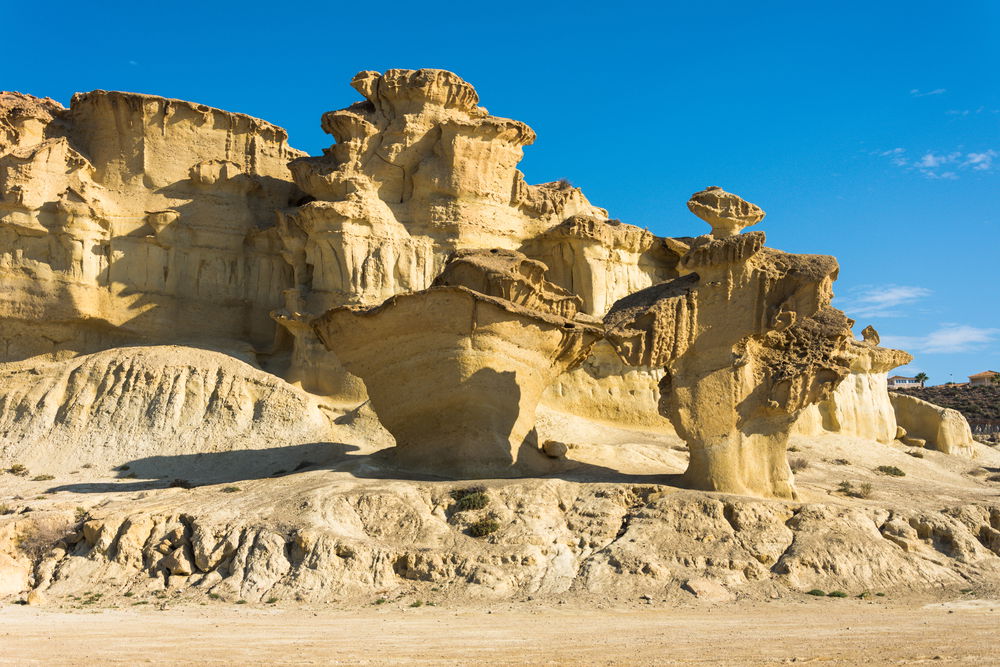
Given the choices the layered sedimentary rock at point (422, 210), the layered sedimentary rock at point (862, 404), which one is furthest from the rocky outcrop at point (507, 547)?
the layered sedimentary rock at point (862, 404)

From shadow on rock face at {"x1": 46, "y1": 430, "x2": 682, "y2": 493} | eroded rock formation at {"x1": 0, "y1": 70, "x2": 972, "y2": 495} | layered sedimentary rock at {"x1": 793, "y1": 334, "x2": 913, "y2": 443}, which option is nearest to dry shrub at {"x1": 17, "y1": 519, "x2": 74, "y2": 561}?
shadow on rock face at {"x1": 46, "y1": 430, "x2": 682, "y2": 493}

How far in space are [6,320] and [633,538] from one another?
88.3 ft

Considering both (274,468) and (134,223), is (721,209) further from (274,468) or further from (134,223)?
(134,223)

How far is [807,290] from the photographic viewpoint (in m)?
18.7

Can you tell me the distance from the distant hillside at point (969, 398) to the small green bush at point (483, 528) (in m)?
58.6

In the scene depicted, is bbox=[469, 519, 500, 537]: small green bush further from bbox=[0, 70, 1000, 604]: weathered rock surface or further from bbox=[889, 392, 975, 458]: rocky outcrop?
bbox=[889, 392, 975, 458]: rocky outcrop

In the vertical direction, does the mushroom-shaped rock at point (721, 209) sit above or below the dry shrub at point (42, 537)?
above

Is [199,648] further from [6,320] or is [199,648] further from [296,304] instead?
[6,320]

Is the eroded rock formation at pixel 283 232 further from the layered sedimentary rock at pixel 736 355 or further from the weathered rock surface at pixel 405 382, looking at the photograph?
the layered sedimentary rock at pixel 736 355

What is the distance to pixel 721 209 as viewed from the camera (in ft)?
125

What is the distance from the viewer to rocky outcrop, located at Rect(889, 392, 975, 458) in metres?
40.8

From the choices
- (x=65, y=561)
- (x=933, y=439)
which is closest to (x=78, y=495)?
(x=65, y=561)

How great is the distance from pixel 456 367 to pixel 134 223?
19.6m

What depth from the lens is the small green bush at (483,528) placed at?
1648 centimetres
